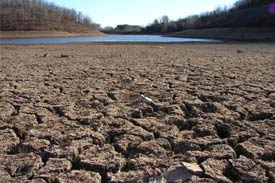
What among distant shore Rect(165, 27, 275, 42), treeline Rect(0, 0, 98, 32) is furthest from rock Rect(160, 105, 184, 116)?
treeline Rect(0, 0, 98, 32)

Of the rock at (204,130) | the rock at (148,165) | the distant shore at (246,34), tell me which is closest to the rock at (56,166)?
the rock at (148,165)

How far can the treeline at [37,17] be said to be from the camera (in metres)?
82.9

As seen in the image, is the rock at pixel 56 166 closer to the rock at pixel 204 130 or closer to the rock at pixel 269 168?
the rock at pixel 204 130

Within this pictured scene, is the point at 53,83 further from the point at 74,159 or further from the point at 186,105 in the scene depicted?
the point at 74,159

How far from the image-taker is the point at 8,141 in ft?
9.66

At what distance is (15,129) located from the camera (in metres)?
3.27

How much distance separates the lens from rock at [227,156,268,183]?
89.6 inches

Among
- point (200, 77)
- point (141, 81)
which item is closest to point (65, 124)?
point (141, 81)

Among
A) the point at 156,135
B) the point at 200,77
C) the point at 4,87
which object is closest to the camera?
the point at 156,135

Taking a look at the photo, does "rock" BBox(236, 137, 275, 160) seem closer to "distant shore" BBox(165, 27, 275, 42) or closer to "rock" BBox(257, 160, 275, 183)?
"rock" BBox(257, 160, 275, 183)

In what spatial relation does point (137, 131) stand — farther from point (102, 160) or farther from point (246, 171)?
point (246, 171)

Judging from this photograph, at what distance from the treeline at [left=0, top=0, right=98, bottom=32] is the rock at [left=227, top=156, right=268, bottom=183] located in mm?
80724

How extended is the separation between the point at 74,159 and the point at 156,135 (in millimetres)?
823

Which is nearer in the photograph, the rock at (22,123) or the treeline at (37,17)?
the rock at (22,123)
